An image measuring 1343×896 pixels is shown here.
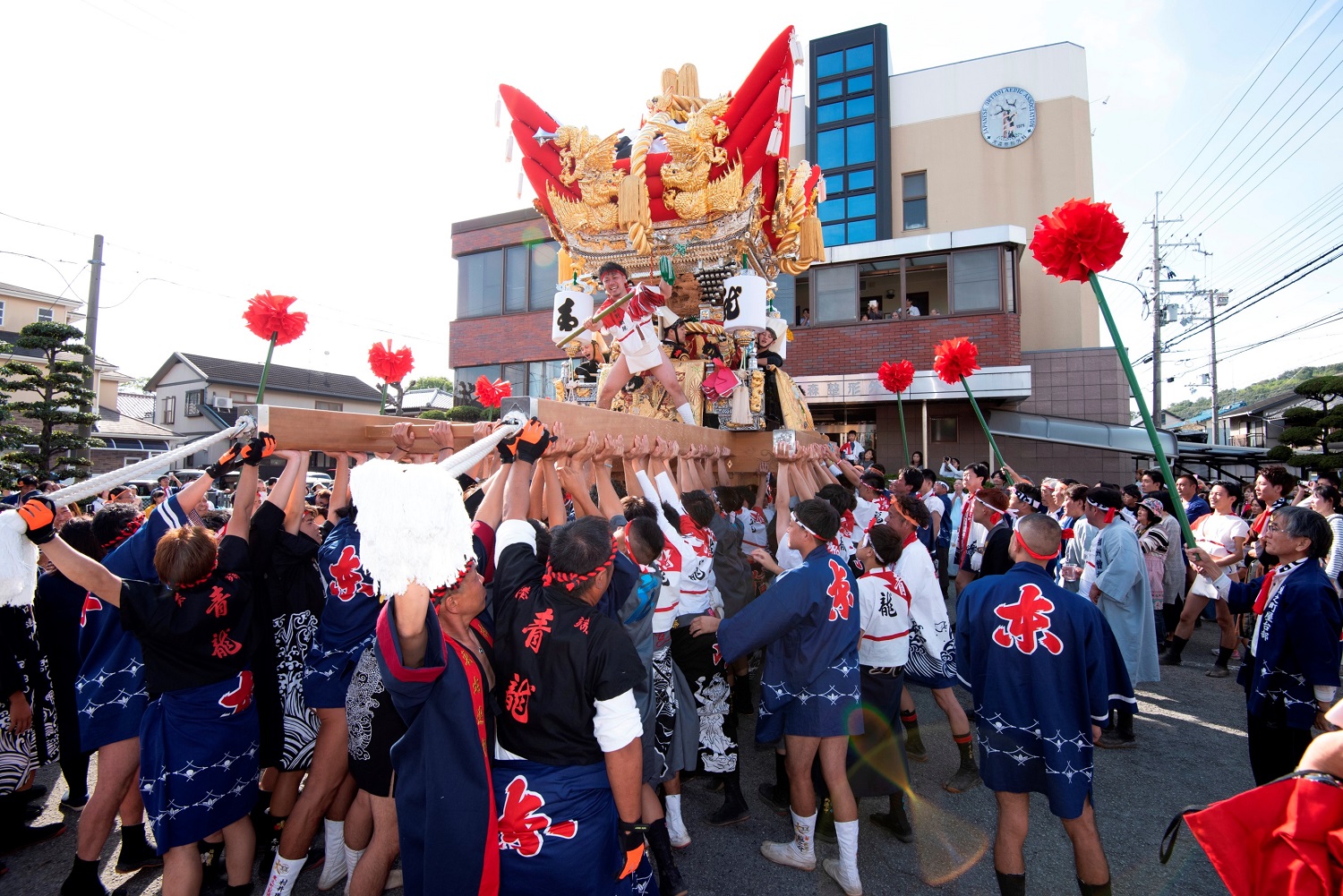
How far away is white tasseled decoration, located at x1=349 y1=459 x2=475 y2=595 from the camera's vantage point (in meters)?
1.68

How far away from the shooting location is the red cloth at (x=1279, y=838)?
158cm

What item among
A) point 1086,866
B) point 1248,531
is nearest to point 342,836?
point 1086,866

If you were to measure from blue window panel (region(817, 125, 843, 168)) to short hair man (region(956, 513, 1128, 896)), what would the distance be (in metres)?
18.3

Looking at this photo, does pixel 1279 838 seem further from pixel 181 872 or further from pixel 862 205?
pixel 862 205

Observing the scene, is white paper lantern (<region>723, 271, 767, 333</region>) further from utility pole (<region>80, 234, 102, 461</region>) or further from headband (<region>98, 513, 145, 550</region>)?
utility pole (<region>80, 234, 102, 461</region>)

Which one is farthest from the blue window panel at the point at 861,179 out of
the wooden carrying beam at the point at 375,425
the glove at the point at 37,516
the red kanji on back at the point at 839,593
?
the glove at the point at 37,516

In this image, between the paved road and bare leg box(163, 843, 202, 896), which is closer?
bare leg box(163, 843, 202, 896)

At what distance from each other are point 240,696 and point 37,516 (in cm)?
108

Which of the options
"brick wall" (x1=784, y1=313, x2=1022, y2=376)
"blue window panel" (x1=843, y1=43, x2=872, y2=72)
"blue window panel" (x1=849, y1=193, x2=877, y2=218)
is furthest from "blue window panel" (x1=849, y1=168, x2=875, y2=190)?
"brick wall" (x1=784, y1=313, x2=1022, y2=376)

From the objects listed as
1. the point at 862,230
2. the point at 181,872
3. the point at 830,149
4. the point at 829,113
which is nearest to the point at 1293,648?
the point at 181,872

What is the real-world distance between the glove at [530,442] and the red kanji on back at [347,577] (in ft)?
3.50

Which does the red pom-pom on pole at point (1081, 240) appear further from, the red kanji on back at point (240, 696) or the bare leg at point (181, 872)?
the bare leg at point (181, 872)

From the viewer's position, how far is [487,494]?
2.83 m

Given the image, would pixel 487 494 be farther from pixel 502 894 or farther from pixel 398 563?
pixel 502 894
